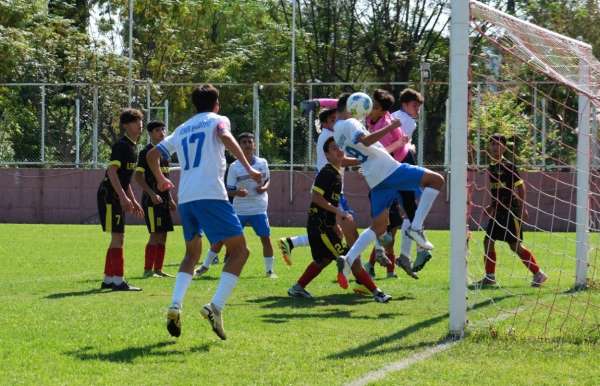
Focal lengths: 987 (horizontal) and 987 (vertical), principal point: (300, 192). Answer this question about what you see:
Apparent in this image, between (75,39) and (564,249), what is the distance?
68.3 feet

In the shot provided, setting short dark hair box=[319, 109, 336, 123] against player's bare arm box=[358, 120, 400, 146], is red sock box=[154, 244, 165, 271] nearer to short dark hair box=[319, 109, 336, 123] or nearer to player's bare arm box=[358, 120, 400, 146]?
short dark hair box=[319, 109, 336, 123]

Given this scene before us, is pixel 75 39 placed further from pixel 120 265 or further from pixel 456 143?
pixel 456 143

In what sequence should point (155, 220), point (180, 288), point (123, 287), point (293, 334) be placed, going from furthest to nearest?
point (155, 220)
point (123, 287)
point (293, 334)
point (180, 288)

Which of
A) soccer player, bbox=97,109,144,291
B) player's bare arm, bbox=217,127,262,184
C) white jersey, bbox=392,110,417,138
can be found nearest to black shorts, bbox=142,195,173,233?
soccer player, bbox=97,109,144,291

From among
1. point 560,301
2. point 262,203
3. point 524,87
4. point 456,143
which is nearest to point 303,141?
point 262,203

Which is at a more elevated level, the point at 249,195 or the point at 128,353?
the point at 249,195

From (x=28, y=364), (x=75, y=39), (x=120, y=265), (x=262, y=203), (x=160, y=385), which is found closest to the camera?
(x=160, y=385)

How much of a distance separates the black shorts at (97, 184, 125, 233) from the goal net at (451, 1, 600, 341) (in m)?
3.90

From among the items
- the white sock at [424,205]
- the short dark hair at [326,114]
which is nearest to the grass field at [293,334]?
the white sock at [424,205]

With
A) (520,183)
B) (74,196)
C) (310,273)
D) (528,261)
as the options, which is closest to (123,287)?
(310,273)

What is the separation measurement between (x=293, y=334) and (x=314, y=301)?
86.3 inches

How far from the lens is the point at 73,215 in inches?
1063

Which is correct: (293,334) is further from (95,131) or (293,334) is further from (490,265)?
(95,131)

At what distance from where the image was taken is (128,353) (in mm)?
6992
